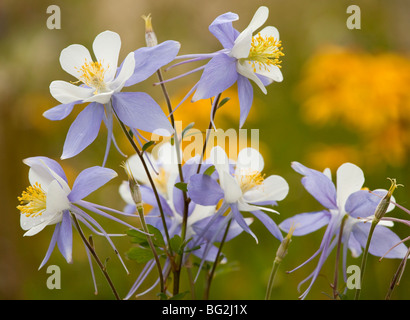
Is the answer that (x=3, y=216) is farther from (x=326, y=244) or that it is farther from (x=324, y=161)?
(x=326, y=244)

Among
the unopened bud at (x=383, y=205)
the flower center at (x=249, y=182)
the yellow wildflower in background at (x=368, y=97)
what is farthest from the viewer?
the yellow wildflower in background at (x=368, y=97)

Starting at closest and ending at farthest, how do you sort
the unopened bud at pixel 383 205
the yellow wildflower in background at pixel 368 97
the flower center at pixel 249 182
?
the unopened bud at pixel 383 205 < the flower center at pixel 249 182 < the yellow wildflower in background at pixel 368 97

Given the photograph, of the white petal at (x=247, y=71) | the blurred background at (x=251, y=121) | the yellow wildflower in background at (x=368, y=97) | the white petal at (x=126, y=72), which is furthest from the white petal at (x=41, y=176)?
the yellow wildflower in background at (x=368, y=97)

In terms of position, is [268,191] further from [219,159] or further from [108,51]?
[108,51]

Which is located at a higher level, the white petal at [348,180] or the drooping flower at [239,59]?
the drooping flower at [239,59]

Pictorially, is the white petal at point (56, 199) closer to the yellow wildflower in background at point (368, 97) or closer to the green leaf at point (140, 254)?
the green leaf at point (140, 254)

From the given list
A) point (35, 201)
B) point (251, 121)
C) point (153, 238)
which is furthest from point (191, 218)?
point (251, 121)

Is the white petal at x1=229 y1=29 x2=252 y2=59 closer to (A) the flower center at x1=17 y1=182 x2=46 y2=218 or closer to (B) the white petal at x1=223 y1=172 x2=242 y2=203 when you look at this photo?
(B) the white petal at x1=223 y1=172 x2=242 y2=203
